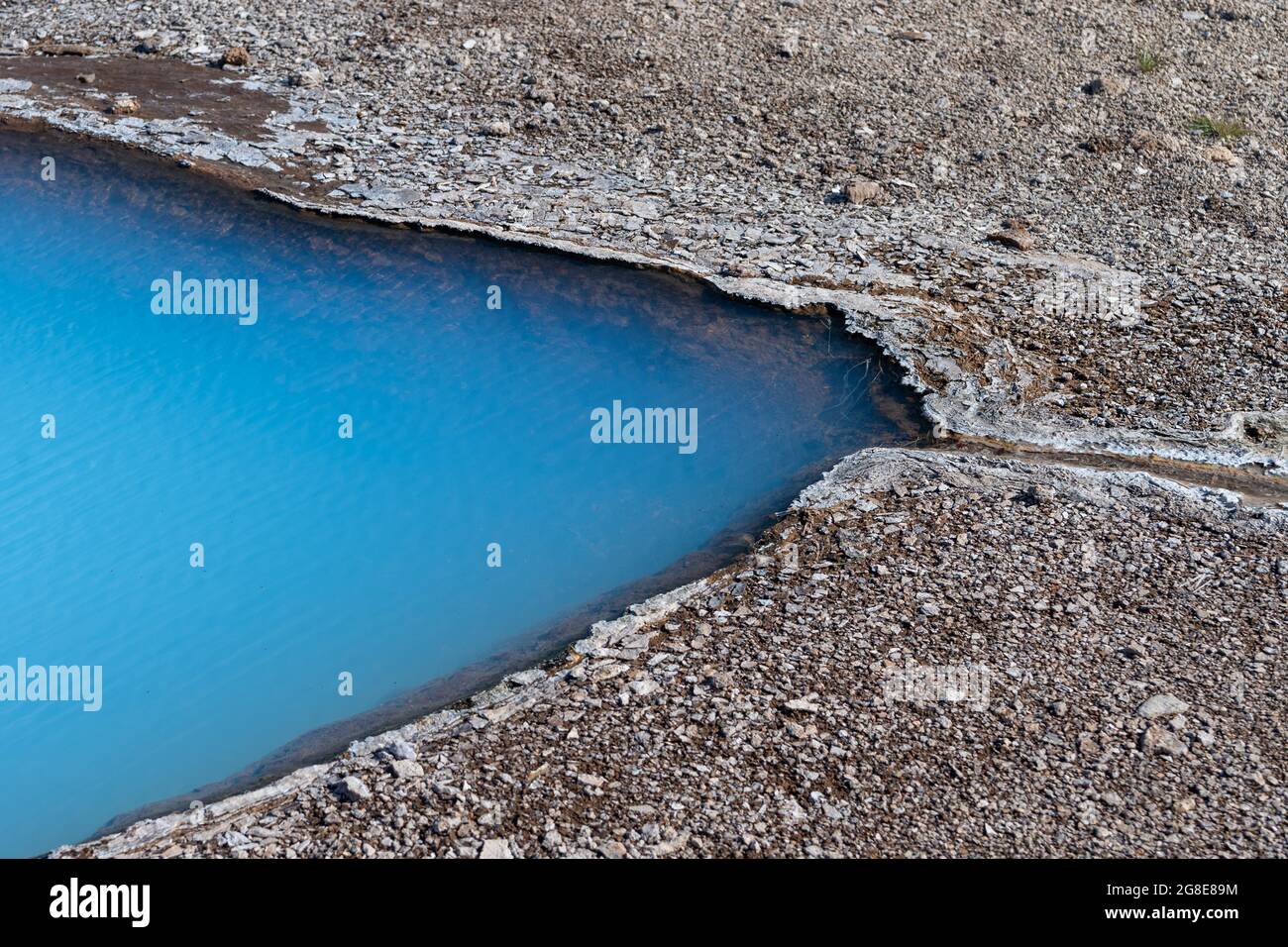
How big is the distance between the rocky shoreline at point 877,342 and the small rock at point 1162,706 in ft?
0.07

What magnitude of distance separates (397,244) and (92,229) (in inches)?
135

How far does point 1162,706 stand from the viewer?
240 inches

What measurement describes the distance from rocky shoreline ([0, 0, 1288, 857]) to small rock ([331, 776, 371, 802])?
0.02 meters

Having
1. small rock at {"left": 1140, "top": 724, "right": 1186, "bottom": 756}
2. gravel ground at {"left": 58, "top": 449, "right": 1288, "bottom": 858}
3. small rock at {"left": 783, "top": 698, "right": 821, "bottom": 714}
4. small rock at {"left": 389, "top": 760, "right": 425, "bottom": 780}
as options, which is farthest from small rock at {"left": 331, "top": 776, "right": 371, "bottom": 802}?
small rock at {"left": 1140, "top": 724, "right": 1186, "bottom": 756}

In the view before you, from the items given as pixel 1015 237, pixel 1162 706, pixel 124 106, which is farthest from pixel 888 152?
pixel 124 106

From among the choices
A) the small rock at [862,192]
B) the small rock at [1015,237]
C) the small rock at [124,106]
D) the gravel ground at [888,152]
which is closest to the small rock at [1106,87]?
the gravel ground at [888,152]

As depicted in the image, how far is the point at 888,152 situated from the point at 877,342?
393cm

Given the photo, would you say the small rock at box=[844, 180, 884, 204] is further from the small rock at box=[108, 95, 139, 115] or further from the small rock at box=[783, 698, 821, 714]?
the small rock at box=[108, 95, 139, 115]

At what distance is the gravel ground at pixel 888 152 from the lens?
31.3 feet

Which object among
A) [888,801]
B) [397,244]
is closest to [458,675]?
[888,801]

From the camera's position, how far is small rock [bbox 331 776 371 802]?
566 centimetres

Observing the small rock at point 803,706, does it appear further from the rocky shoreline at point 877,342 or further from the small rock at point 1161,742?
the small rock at point 1161,742

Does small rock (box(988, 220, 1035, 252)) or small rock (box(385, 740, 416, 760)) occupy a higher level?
small rock (box(988, 220, 1035, 252))

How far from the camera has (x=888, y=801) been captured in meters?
5.57
